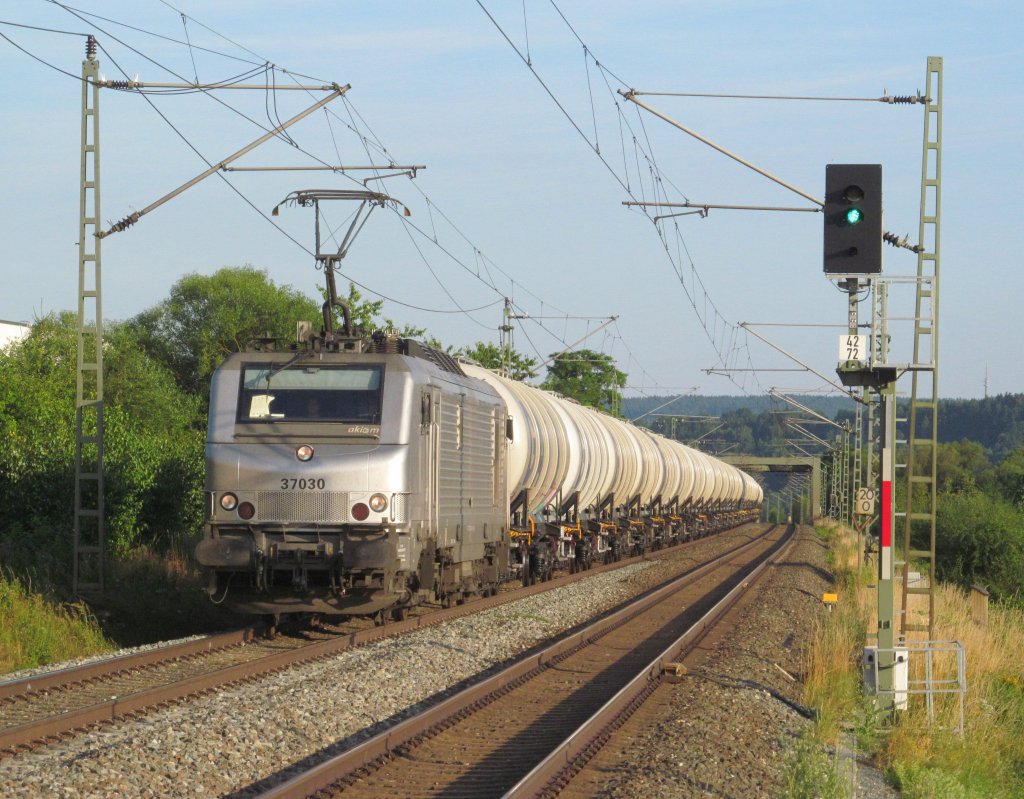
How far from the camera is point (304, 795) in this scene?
777 centimetres

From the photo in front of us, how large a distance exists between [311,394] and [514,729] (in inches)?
220

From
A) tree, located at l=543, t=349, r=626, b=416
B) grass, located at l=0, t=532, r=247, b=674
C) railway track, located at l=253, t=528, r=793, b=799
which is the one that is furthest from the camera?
tree, located at l=543, t=349, r=626, b=416

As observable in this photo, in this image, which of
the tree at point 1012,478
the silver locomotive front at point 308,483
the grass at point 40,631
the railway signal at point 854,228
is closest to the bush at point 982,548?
the tree at point 1012,478

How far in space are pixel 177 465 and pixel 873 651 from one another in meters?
15.7

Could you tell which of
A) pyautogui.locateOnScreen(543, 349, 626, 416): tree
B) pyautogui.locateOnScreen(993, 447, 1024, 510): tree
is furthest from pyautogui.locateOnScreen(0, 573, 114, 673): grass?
pyautogui.locateOnScreen(543, 349, 626, 416): tree

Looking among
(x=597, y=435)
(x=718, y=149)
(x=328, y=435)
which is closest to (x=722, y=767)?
(x=328, y=435)

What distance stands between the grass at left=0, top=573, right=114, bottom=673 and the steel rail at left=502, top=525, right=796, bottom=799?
6218mm

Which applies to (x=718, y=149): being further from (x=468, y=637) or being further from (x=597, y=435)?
(x=597, y=435)

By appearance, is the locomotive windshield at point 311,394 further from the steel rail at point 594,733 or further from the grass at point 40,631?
the steel rail at point 594,733

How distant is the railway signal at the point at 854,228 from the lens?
12.3 m

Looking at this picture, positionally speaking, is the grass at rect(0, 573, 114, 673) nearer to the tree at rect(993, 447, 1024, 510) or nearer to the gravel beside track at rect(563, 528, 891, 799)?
the gravel beside track at rect(563, 528, 891, 799)

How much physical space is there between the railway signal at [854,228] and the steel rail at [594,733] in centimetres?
426

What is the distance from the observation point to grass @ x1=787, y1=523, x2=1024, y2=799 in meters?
9.05

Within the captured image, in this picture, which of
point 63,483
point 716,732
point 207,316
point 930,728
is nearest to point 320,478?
point 716,732
